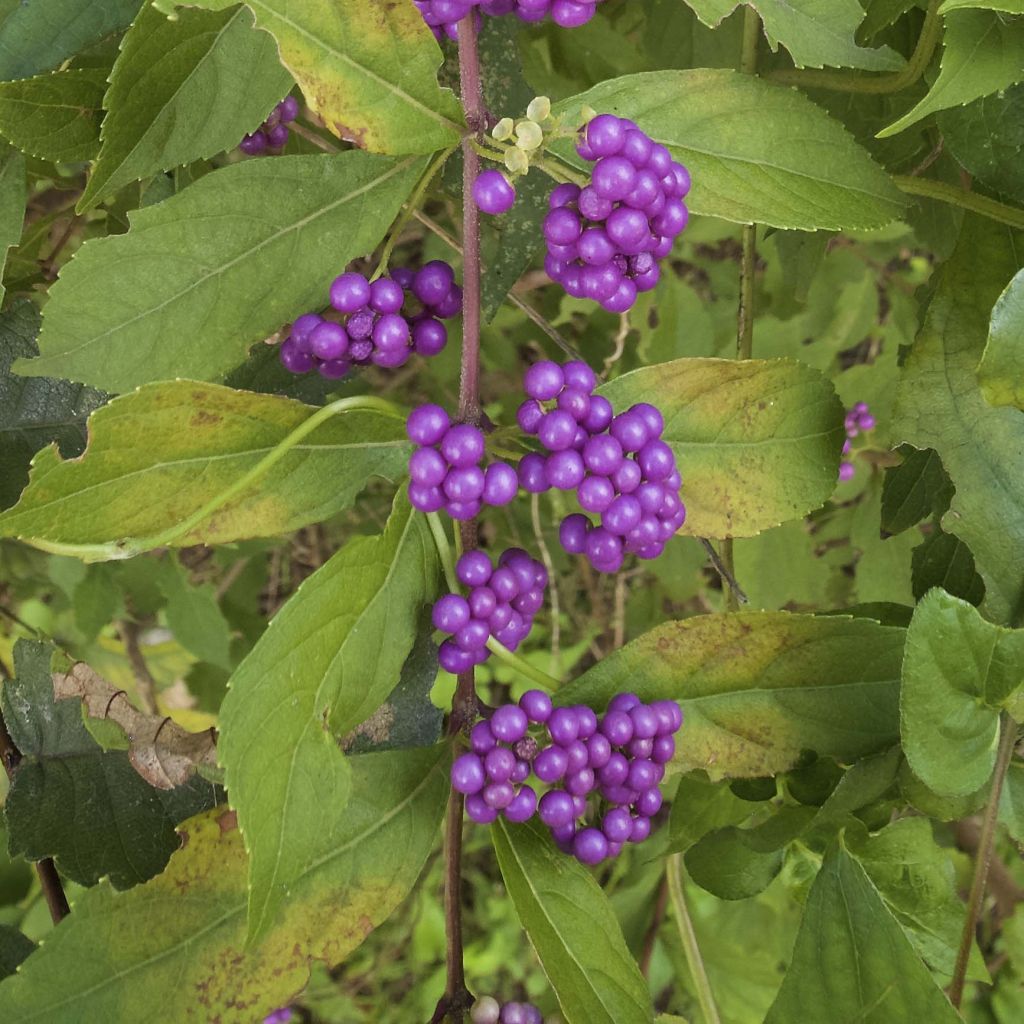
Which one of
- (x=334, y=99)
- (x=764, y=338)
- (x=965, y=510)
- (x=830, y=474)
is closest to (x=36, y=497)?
(x=334, y=99)

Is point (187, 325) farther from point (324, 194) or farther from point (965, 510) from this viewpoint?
point (965, 510)

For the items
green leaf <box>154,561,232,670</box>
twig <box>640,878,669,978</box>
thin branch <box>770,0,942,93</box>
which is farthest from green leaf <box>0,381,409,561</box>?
green leaf <box>154,561,232,670</box>

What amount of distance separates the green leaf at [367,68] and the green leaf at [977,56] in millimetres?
365

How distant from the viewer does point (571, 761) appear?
907mm

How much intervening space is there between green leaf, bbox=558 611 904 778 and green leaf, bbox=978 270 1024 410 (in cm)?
24

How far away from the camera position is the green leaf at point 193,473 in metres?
0.72

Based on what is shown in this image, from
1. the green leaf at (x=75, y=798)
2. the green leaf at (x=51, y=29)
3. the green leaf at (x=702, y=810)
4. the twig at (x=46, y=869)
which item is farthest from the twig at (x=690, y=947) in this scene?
the green leaf at (x=51, y=29)

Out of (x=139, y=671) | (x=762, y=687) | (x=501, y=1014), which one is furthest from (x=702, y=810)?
(x=139, y=671)

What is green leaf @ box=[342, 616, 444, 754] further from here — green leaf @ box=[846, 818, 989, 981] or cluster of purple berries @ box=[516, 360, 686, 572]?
green leaf @ box=[846, 818, 989, 981]

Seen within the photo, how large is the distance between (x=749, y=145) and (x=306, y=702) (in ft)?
1.91

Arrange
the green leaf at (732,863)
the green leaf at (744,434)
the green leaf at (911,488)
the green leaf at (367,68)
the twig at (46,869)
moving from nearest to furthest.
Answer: the green leaf at (367,68)
the green leaf at (744,434)
the green leaf at (732,863)
the twig at (46,869)
the green leaf at (911,488)

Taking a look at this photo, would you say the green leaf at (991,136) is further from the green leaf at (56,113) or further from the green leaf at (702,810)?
the green leaf at (56,113)

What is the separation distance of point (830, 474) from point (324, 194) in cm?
52

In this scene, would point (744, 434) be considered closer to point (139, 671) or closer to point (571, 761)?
point (571, 761)
